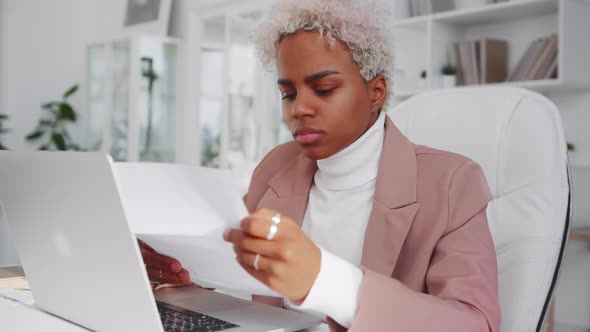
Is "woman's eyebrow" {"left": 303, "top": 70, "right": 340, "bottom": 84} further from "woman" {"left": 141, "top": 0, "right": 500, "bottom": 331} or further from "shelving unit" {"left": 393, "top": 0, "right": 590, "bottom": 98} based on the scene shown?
"shelving unit" {"left": 393, "top": 0, "right": 590, "bottom": 98}

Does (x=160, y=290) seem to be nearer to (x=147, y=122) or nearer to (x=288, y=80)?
(x=288, y=80)

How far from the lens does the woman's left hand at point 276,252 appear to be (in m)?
0.63

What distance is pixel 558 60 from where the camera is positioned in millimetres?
2674

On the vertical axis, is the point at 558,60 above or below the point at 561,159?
above

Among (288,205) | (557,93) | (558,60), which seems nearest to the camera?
(288,205)

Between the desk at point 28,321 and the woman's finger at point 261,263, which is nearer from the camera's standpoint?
the woman's finger at point 261,263

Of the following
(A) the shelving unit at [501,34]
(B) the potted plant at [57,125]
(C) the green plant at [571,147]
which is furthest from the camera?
(B) the potted plant at [57,125]

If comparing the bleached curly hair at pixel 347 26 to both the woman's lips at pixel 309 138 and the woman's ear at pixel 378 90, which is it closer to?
the woman's ear at pixel 378 90

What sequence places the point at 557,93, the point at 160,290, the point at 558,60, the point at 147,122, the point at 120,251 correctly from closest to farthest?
the point at 120,251, the point at 160,290, the point at 558,60, the point at 557,93, the point at 147,122

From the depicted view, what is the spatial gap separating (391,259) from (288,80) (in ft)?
1.04

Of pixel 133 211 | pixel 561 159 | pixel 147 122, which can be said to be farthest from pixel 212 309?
pixel 147 122

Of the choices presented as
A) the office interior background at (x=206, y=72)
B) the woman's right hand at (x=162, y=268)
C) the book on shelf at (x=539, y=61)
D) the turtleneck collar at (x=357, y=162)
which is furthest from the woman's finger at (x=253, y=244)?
the book on shelf at (x=539, y=61)

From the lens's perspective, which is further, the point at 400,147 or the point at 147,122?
the point at 147,122

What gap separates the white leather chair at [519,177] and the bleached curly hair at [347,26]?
0.26 metres
